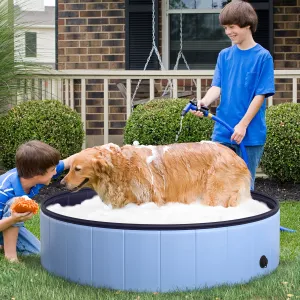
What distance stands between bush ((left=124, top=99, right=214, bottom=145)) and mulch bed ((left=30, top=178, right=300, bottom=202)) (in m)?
0.96

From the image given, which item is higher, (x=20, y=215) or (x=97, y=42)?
(x=97, y=42)

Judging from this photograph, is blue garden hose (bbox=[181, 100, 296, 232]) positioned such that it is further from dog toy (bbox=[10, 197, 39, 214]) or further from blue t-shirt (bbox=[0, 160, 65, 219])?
blue t-shirt (bbox=[0, 160, 65, 219])

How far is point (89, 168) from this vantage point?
3.82m

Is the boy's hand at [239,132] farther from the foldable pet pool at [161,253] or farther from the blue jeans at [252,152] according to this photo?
the foldable pet pool at [161,253]

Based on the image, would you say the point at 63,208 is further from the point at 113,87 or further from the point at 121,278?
the point at 113,87

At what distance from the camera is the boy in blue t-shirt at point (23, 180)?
416cm

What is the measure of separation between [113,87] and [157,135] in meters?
2.83

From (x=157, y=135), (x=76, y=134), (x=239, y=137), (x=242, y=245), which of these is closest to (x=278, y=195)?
(x=157, y=135)

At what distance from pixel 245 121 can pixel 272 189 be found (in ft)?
11.0

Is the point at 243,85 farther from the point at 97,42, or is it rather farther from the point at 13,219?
the point at 97,42

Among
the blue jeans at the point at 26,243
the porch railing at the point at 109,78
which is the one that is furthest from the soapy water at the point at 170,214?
the porch railing at the point at 109,78

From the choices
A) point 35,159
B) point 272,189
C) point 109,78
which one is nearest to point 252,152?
point 35,159

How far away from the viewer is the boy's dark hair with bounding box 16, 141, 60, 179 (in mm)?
4160

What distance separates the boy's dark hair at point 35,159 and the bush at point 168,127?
3.15 metres
